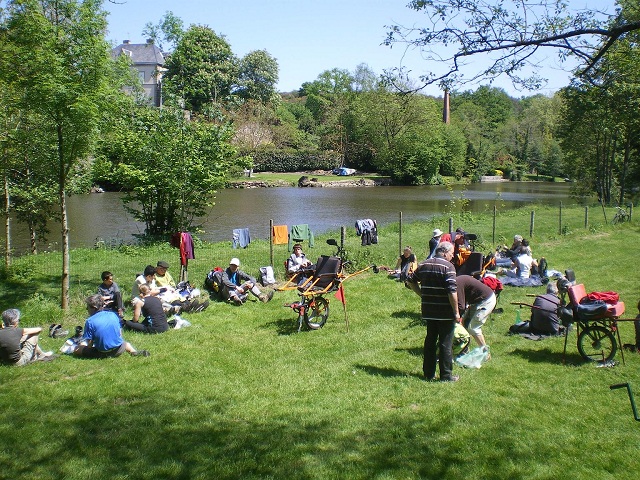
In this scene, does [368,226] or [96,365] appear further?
Result: [368,226]

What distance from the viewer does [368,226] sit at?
19.5m

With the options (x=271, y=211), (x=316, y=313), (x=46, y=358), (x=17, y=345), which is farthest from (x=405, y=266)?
(x=271, y=211)

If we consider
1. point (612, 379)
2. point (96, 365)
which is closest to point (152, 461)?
point (96, 365)

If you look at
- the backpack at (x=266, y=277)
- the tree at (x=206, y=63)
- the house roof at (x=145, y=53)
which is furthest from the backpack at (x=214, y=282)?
the house roof at (x=145, y=53)

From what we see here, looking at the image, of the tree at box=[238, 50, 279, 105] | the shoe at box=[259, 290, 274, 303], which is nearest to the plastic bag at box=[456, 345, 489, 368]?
the shoe at box=[259, 290, 274, 303]

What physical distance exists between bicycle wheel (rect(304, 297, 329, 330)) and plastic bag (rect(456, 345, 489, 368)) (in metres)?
2.99

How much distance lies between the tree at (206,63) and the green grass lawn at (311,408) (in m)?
54.9

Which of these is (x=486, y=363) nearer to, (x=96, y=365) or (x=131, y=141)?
(x=96, y=365)

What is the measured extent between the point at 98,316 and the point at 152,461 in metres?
3.82

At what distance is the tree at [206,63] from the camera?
61594mm

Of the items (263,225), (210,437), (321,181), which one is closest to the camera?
(210,437)

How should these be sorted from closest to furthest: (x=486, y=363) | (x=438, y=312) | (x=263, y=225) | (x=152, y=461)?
(x=152, y=461), (x=438, y=312), (x=486, y=363), (x=263, y=225)

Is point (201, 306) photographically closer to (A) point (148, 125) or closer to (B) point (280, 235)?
(B) point (280, 235)

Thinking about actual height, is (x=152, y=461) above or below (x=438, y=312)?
below
